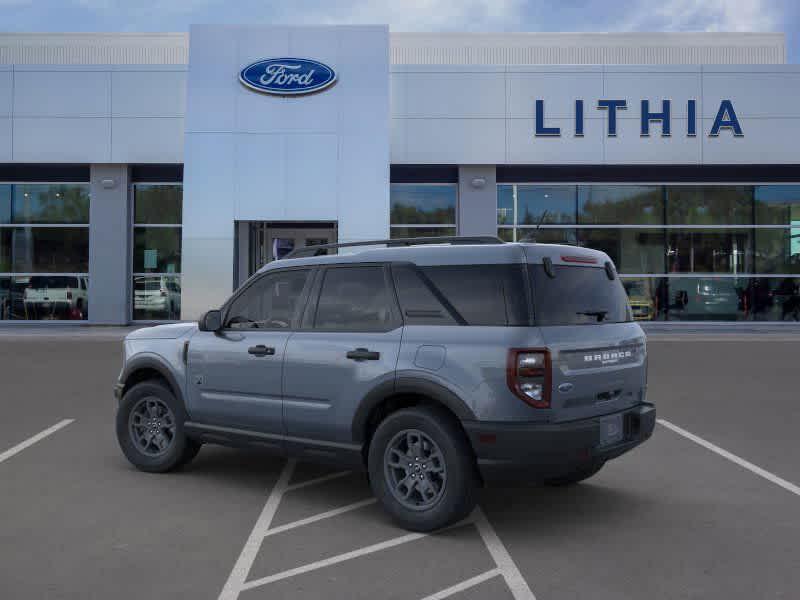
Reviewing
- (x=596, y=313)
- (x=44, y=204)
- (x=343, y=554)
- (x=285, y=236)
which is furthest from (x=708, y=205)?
(x=343, y=554)

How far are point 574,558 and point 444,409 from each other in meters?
1.15

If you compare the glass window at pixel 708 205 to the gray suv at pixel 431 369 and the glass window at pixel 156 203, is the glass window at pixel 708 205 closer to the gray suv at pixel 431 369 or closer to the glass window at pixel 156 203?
the glass window at pixel 156 203

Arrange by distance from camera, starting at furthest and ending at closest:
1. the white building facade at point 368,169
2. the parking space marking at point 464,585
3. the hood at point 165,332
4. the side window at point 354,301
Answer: the white building facade at point 368,169 → the hood at point 165,332 → the side window at point 354,301 → the parking space marking at point 464,585

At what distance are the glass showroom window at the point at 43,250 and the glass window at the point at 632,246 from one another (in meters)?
15.0

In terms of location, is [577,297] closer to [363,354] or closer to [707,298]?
[363,354]

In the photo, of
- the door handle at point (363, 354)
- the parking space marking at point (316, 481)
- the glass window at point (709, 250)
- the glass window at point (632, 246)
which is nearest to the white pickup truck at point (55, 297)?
the glass window at point (632, 246)

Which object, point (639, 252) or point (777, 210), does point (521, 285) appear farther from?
point (777, 210)

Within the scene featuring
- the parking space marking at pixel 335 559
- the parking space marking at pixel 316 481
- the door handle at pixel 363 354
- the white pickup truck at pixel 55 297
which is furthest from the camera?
the white pickup truck at pixel 55 297

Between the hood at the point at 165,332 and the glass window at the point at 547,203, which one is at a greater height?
the glass window at the point at 547,203

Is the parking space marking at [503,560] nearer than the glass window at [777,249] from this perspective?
Yes

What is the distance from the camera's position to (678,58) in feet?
89.8

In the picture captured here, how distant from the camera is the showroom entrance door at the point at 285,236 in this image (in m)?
23.8

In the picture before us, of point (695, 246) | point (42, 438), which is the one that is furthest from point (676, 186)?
point (42, 438)

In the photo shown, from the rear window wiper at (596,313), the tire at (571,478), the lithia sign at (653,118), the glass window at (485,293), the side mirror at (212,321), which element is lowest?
the tire at (571,478)
